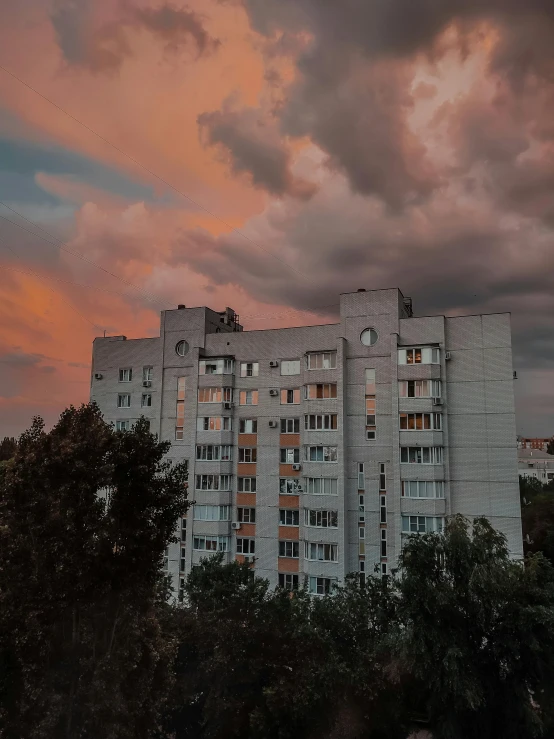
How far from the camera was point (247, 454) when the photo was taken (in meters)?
29.0

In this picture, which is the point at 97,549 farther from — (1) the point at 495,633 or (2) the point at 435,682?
(1) the point at 495,633

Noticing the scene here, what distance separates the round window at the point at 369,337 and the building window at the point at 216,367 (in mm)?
8021

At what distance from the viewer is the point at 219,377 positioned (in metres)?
29.7

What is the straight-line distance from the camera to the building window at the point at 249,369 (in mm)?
29625

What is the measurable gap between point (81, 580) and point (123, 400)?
22.6 meters

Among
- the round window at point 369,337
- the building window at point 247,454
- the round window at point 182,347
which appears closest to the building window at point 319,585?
the building window at point 247,454

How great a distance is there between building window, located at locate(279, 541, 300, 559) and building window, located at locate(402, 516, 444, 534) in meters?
5.90

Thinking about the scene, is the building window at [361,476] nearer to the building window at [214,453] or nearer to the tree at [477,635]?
the building window at [214,453]

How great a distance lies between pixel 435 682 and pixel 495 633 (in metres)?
2.26

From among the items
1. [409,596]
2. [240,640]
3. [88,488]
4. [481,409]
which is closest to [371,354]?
[481,409]

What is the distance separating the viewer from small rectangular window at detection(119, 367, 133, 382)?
32.1 meters

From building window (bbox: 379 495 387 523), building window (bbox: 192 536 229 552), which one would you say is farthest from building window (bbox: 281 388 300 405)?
building window (bbox: 192 536 229 552)

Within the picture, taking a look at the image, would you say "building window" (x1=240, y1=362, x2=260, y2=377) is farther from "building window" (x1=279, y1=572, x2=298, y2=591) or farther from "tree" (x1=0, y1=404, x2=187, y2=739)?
"tree" (x1=0, y1=404, x2=187, y2=739)

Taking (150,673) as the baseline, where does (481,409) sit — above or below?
above
